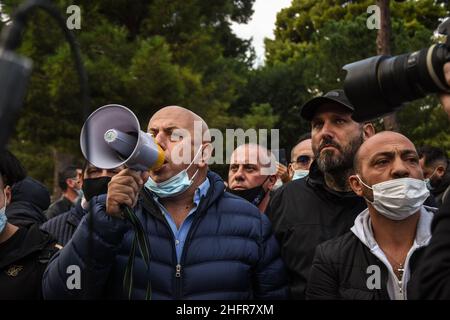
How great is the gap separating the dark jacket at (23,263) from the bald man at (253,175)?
6.17 ft

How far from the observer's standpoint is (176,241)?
279 centimetres

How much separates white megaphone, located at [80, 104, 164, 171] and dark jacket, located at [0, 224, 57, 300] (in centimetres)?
69

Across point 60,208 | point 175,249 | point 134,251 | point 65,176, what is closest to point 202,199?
point 175,249

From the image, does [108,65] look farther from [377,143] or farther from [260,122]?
[377,143]

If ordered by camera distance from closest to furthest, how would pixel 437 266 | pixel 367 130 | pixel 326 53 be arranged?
1. pixel 437 266
2. pixel 367 130
3. pixel 326 53

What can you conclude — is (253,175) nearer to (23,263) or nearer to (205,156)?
(205,156)

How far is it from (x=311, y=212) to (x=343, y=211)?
0.57 ft

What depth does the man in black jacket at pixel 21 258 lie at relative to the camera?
268 centimetres

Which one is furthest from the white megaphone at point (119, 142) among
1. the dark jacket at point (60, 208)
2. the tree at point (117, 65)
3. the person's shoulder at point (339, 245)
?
the tree at point (117, 65)

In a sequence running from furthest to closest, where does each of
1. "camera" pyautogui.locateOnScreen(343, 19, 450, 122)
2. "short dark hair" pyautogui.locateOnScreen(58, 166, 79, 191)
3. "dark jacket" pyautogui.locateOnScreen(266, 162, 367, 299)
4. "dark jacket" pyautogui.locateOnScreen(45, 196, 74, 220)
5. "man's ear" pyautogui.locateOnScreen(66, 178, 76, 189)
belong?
1. "short dark hair" pyautogui.locateOnScreen(58, 166, 79, 191)
2. "man's ear" pyautogui.locateOnScreen(66, 178, 76, 189)
3. "dark jacket" pyautogui.locateOnScreen(45, 196, 74, 220)
4. "dark jacket" pyautogui.locateOnScreen(266, 162, 367, 299)
5. "camera" pyautogui.locateOnScreen(343, 19, 450, 122)

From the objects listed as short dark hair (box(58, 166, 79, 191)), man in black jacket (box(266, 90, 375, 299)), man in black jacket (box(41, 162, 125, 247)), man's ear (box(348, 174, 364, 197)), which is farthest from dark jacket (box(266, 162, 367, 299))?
short dark hair (box(58, 166, 79, 191))

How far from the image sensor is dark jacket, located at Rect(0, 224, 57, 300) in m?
2.68

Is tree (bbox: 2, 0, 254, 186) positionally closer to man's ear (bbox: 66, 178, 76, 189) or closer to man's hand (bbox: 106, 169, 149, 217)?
man's ear (bbox: 66, 178, 76, 189)

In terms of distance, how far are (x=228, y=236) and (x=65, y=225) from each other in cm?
176
